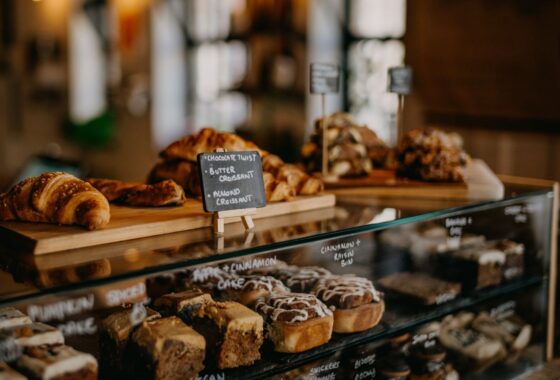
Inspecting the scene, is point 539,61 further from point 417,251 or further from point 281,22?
point 281,22

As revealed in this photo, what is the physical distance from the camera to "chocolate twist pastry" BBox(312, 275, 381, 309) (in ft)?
6.68

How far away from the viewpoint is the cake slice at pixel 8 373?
1.41 meters

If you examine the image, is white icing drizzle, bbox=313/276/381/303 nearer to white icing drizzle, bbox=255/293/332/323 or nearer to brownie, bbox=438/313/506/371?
white icing drizzle, bbox=255/293/332/323

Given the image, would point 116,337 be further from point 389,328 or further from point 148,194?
point 389,328

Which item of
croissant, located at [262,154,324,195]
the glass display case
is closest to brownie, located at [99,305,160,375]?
the glass display case

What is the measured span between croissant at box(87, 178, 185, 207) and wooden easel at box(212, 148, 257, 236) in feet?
0.48

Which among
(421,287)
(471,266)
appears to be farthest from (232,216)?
(471,266)

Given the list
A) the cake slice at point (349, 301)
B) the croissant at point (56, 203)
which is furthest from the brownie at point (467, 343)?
the croissant at point (56, 203)

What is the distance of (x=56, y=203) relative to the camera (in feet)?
5.69

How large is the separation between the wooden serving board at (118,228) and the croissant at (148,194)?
0.09ft

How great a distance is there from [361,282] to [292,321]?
0.35 meters

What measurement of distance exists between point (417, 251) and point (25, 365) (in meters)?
1.42

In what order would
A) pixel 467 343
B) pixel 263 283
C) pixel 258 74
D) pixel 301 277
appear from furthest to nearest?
pixel 258 74
pixel 467 343
pixel 301 277
pixel 263 283

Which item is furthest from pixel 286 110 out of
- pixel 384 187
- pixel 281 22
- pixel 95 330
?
pixel 95 330
